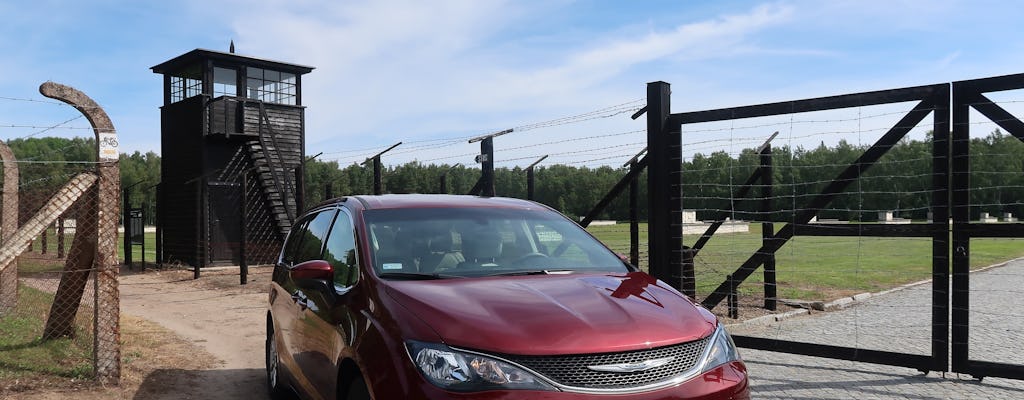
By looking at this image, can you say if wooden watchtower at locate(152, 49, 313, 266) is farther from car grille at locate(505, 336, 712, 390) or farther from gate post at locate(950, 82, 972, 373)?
car grille at locate(505, 336, 712, 390)

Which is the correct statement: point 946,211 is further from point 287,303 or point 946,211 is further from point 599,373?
point 287,303

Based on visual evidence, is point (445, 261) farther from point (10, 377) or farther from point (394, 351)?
point (10, 377)

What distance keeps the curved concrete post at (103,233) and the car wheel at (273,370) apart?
1.44 m

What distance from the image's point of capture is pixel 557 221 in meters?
5.27

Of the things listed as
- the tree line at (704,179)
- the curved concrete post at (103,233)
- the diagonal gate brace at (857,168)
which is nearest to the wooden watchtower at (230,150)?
the tree line at (704,179)

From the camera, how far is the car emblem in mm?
3271

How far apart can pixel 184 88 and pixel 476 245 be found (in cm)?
2084

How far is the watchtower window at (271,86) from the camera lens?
73.0ft

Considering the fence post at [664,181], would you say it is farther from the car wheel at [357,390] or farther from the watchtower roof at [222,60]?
the watchtower roof at [222,60]

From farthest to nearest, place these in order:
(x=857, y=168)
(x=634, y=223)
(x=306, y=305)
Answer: (x=634, y=223) → (x=857, y=168) → (x=306, y=305)

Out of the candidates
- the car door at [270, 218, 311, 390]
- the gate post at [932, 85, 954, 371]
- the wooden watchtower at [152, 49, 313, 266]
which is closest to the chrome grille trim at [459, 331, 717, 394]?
the car door at [270, 218, 311, 390]

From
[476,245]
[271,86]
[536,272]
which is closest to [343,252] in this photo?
[476,245]

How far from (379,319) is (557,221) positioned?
1.93m

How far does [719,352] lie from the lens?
370 cm
